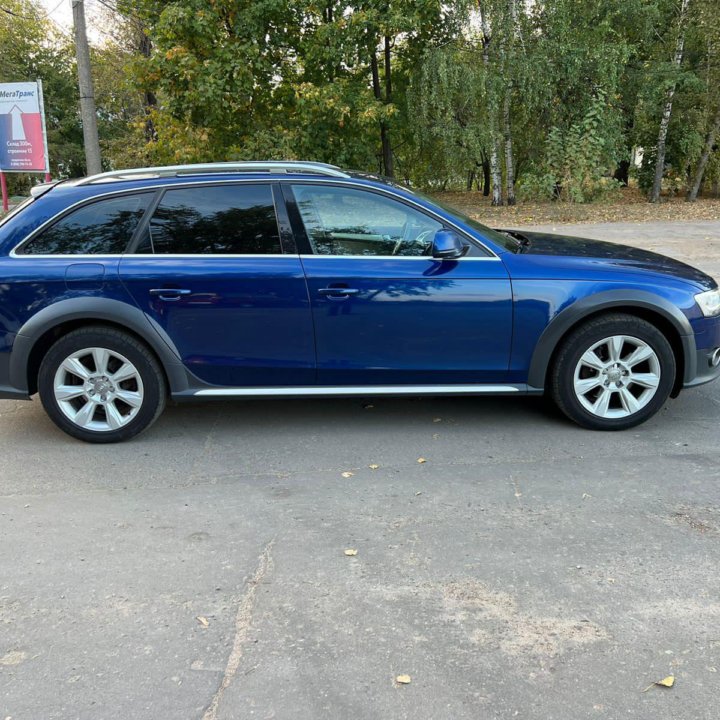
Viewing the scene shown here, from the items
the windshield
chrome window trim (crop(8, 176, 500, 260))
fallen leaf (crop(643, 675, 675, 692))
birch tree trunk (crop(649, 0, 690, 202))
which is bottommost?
fallen leaf (crop(643, 675, 675, 692))

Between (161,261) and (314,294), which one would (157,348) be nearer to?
(161,261)

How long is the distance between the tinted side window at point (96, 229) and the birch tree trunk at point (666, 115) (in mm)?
21088

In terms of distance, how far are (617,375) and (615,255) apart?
85 cm

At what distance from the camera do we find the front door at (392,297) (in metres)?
4.21

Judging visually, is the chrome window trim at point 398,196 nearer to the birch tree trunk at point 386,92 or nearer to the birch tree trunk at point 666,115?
the birch tree trunk at point 386,92

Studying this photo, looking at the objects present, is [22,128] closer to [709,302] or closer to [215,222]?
[215,222]

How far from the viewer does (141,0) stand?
709 inches

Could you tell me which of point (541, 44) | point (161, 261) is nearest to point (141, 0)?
point (541, 44)

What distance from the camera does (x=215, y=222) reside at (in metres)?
4.31

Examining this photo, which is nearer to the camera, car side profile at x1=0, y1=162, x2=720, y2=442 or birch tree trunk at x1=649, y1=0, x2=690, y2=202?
car side profile at x1=0, y1=162, x2=720, y2=442

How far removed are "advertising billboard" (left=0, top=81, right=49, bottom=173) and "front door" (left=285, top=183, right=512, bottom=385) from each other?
41.1ft

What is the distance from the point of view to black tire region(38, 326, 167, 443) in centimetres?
424

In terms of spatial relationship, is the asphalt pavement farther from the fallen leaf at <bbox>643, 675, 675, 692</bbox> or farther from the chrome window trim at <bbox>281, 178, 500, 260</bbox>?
the chrome window trim at <bbox>281, 178, 500, 260</bbox>

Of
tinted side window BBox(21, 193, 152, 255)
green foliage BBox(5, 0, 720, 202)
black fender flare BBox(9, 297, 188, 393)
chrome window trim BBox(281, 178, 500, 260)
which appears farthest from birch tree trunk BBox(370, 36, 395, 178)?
black fender flare BBox(9, 297, 188, 393)
